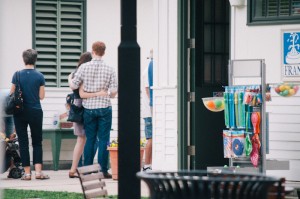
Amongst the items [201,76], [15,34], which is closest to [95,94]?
[201,76]

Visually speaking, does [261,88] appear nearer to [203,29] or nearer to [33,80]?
[203,29]

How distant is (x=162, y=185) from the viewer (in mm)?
5141

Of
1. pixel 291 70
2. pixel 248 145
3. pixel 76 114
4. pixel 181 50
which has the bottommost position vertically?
pixel 248 145

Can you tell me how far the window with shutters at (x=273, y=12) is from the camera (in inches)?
501

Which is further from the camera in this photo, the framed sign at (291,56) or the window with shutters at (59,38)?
the window with shutters at (59,38)

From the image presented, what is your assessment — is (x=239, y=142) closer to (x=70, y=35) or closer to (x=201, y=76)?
(x=201, y=76)

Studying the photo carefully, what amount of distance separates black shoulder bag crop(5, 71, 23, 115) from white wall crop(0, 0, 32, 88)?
11.1 ft

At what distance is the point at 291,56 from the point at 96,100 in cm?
318

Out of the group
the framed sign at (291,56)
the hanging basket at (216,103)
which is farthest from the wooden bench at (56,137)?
the hanging basket at (216,103)

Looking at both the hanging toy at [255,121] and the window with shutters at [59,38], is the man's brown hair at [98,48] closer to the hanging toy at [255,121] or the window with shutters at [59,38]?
the hanging toy at [255,121]

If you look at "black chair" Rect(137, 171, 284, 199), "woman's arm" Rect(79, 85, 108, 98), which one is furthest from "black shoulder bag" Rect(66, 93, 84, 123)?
"black chair" Rect(137, 171, 284, 199)

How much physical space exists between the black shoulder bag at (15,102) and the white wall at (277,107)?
3.68 metres

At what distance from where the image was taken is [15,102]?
14969 millimetres

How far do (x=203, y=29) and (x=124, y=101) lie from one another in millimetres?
9151
